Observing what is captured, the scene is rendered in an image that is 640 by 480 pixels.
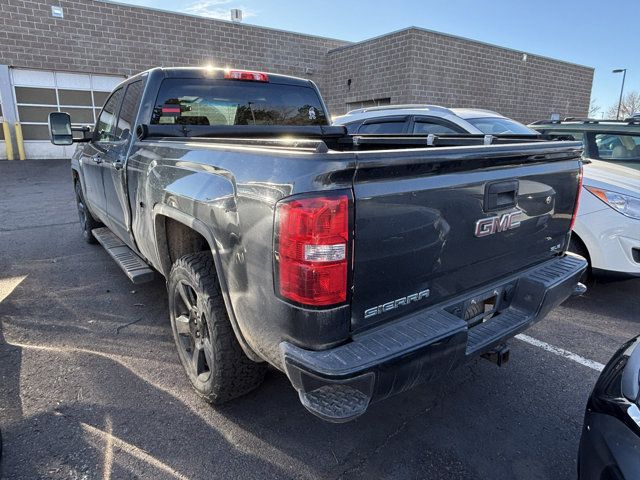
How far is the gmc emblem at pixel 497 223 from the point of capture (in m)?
2.23

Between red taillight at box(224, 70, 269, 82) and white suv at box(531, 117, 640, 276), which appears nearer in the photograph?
red taillight at box(224, 70, 269, 82)

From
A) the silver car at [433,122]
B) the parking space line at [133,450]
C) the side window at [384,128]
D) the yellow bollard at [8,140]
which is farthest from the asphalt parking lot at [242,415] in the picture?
the yellow bollard at [8,140]

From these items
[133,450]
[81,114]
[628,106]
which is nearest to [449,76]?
[81,114]

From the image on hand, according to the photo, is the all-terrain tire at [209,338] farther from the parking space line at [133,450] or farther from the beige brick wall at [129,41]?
the beige brick wall at [129,41]

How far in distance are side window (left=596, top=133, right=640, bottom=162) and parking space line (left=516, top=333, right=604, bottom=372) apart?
3988 millimetres

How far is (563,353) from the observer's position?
3.45 metres

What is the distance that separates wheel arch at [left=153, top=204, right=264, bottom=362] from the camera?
2.19 metres

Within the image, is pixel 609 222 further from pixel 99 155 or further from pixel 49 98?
pixel 49 98

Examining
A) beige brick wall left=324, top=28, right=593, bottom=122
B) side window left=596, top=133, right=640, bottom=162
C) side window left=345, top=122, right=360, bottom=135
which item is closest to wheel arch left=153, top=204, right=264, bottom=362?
side window left=345, top=122, right=360, bottom=135

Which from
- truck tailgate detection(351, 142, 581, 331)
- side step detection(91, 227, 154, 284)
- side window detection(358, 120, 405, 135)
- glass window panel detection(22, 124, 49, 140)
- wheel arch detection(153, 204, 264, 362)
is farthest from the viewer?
glass window panel detection(22, 124, 49, 140)

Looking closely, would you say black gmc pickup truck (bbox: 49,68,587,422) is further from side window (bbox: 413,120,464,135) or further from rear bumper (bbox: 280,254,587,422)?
side window (bbox: 413,120,464,135)

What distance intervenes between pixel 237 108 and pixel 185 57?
16.7 meters

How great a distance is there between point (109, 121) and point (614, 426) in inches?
189

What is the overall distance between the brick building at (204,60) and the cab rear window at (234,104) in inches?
528
